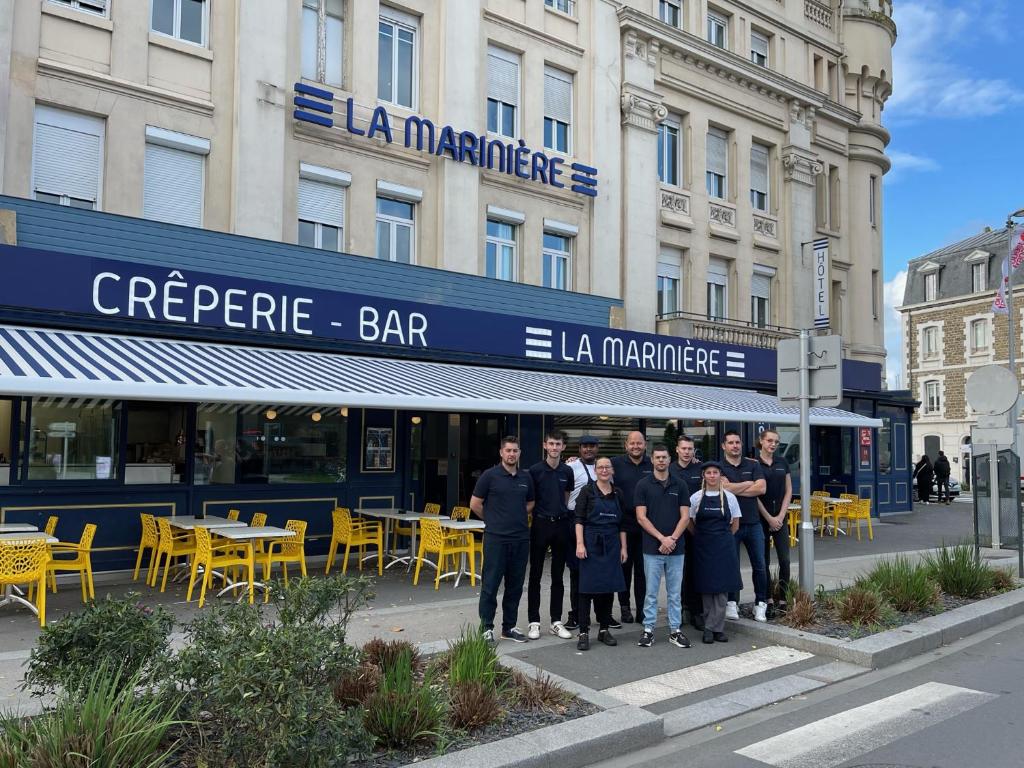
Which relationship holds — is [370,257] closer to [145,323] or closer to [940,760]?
[145,323]

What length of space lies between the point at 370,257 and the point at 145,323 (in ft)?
13.6

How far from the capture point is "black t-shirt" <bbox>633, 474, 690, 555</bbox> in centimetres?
716

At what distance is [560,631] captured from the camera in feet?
24.1

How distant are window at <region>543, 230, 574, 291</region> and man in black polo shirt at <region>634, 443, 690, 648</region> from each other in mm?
9555

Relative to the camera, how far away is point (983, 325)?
4578 cm

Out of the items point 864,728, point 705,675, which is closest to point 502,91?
point 705,675

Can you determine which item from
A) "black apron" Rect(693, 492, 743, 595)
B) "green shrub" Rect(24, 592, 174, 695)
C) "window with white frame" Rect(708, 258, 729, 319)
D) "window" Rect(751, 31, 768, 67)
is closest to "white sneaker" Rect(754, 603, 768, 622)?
"black apron" Rect(693, 492, 743, 595)

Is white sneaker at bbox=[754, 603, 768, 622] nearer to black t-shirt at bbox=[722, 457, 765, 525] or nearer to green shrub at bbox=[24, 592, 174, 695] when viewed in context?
black t-shirt at bbox=[722, 457, 765, 525]

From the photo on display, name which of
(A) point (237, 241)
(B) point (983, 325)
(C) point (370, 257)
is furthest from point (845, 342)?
(B) point (983, 325)

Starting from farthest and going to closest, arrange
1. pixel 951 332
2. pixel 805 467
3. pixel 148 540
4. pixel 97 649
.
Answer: pixel 951 332 → pixel 148 540 → pixel 805 467 → pixel 97 649

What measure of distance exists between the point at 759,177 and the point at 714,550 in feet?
53.2

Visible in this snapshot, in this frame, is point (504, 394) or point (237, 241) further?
point (237, 241)

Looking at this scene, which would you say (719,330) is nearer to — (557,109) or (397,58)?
(557,109)

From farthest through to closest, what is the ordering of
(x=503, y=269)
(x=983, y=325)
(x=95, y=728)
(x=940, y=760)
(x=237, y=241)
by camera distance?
(x=983, y=325)
(x=503, y=269)
(x=237, y=241)
(x=940, y=760)
(x=95, y=728)
